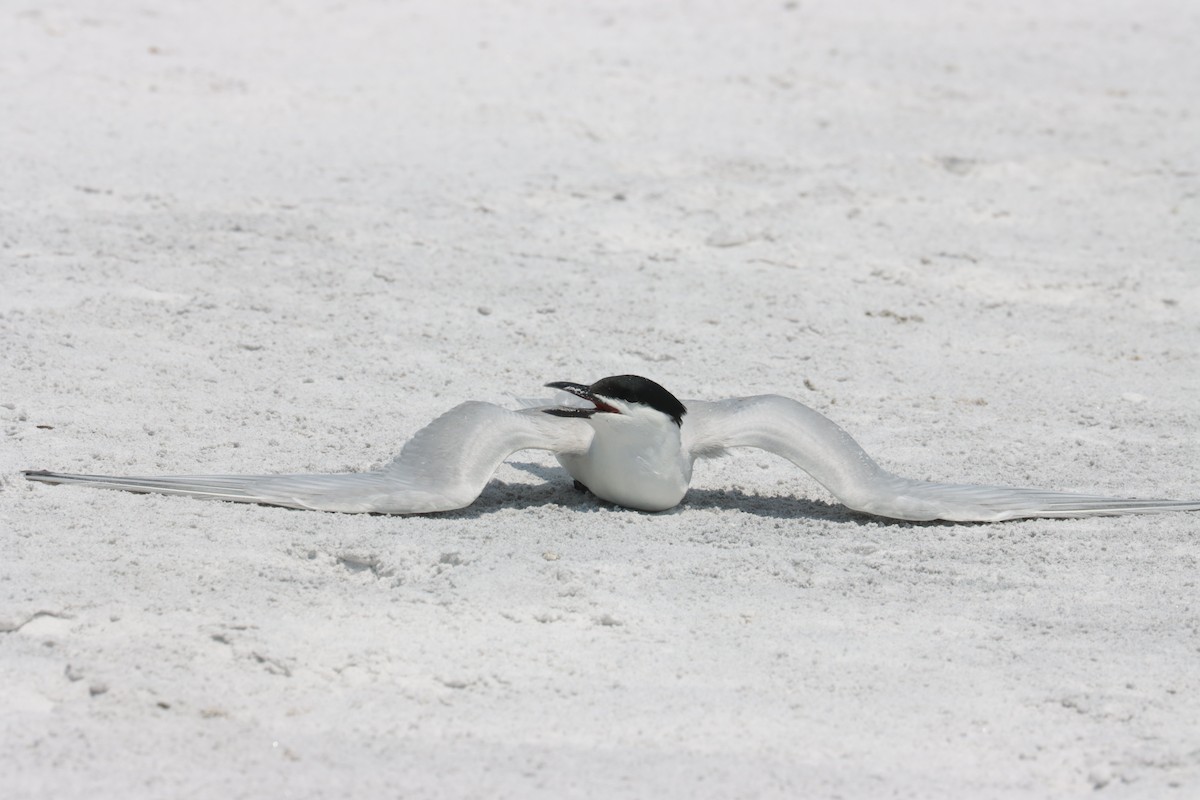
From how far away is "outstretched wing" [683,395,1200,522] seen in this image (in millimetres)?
4219

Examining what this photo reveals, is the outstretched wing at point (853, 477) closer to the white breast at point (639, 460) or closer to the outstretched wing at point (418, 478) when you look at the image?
the white breast at point (639, 460)

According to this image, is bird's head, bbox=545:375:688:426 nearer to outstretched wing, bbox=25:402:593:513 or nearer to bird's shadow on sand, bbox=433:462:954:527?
outstretched wing, bbox=25:402:593:513

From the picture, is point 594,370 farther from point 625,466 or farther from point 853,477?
point 853,477

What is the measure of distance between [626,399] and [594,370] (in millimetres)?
1441

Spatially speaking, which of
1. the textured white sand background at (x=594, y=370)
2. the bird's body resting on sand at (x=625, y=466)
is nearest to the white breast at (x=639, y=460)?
the bird's body resting on sand at (x=625, y=466)

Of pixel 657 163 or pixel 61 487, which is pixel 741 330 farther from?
pixel 61 487

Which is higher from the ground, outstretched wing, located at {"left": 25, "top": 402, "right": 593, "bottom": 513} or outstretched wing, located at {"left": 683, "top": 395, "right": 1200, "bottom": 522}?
outstretched wing, located at {"left": 683, "top": 395, "right": 1200, "bottom": 522}

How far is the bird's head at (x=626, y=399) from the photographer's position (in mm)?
4113

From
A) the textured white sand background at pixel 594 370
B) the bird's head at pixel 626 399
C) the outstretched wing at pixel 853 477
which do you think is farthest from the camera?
the outstretched wing at pixel 853 477

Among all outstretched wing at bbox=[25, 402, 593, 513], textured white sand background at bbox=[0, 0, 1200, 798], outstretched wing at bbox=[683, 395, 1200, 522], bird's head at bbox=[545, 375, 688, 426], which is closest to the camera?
textured white sand background at bbox=[0, 0, 1200, 798]

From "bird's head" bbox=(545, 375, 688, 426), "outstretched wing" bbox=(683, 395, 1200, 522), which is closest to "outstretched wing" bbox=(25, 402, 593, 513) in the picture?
"bird's head" bbox=(545, 375, 688, 426)

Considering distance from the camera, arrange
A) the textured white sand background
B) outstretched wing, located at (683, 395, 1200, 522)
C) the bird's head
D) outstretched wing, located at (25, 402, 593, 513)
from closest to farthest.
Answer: the textured white sand background < outstretched wing, located at (25, 402, 593, 513) < the bird's head < outstretched wing, located at (683, 395, 1200, 522)

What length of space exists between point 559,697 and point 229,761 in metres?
0.69

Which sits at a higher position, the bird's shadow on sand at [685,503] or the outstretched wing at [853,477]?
the outstretched wing at [853,477]
